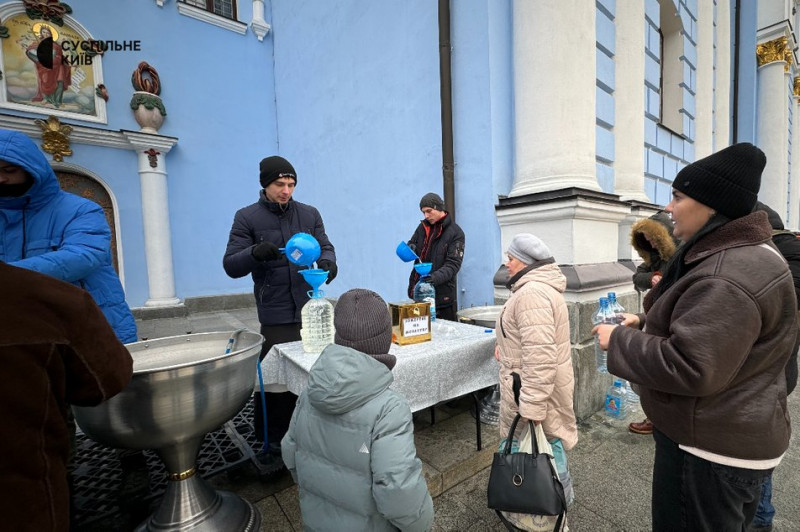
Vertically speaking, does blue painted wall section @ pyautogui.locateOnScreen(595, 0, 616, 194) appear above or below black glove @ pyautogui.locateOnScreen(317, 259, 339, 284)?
above

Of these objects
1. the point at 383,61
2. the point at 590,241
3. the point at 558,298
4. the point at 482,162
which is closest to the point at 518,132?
the point at 482,162

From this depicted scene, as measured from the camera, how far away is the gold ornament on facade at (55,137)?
6719mm

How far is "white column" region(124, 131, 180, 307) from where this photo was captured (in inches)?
300

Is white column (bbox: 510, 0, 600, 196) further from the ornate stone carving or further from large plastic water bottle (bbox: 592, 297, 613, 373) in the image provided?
the ornate stone carving

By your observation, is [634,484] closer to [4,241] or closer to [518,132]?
[518,132]

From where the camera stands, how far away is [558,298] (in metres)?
1.77

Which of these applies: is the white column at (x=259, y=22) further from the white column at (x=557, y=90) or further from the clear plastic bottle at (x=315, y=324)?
the clear plastic bottle at (x=315, y=324)

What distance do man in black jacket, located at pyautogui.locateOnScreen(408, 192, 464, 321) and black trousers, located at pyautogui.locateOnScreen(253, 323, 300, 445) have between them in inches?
53.2

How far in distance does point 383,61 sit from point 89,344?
516cm

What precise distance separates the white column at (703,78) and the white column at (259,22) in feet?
28.9

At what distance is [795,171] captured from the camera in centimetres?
1016

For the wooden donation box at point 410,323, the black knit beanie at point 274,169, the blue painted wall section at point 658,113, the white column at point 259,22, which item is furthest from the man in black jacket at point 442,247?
the white column at point 259,22

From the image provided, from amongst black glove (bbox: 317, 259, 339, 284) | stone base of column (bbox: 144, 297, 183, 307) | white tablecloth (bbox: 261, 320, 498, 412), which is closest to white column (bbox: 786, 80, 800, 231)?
white tablecloth (bbox: 261, 320, 498, 412)

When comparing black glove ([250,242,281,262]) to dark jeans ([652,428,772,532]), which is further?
black glove ([250,242,281,262])
